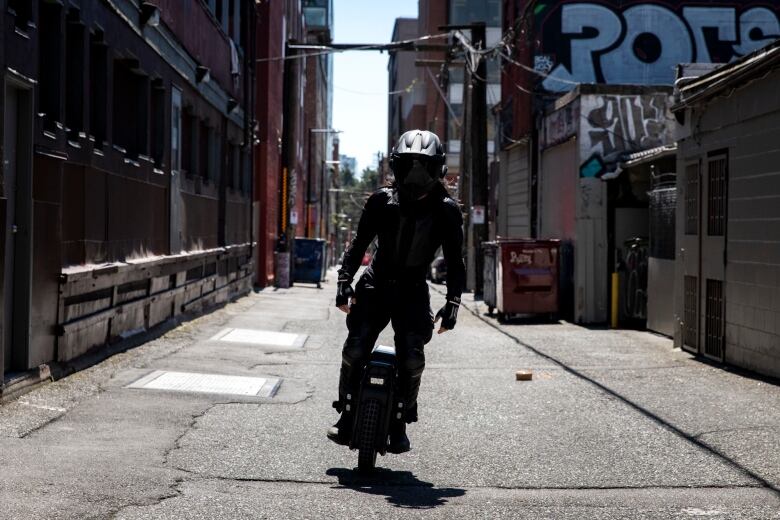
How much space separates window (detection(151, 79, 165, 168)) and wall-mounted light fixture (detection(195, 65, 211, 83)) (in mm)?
3600

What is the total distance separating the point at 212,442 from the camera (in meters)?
8.00

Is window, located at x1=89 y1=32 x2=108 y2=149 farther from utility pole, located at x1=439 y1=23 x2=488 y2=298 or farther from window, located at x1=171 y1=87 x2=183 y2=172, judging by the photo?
utility pole, located at x1=439 y1=23 x2=488 y2=298

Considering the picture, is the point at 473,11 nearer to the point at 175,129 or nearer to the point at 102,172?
the point at 175,129

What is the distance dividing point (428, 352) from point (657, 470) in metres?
8.61

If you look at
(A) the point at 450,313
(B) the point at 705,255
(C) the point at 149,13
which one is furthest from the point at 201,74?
(A) the point at 450,313

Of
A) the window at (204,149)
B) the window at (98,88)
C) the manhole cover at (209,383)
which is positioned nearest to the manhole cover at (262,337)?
the window at (98,88)

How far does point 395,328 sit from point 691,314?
9398mm

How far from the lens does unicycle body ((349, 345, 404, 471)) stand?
6.80 meters

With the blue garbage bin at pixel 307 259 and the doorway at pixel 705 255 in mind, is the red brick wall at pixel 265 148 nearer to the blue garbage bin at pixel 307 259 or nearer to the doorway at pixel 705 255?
the blue garbage bin at pixel 307 259

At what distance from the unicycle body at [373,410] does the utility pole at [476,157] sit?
25.0m

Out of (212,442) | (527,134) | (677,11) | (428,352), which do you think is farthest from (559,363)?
(677,11)

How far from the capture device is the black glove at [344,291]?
7.12m

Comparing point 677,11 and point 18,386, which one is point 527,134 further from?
point 18,386

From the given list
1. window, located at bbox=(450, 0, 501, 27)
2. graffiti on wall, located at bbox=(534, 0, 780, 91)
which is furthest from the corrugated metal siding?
window, located at bbox=(450, 0, 501, 27)
